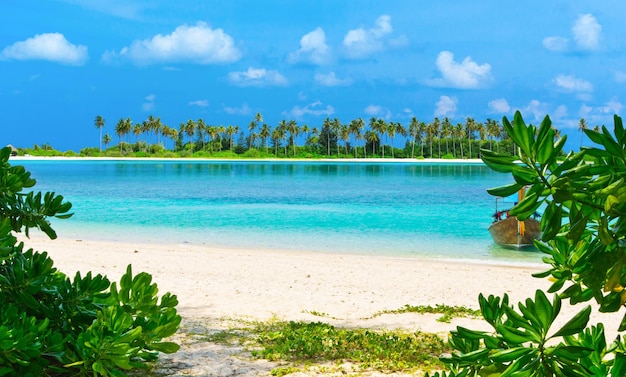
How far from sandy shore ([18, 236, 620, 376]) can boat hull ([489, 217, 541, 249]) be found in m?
3.26

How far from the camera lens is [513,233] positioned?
17.7 m

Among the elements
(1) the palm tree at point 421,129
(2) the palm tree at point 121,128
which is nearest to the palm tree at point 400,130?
(1) the palm tree at point 421,129

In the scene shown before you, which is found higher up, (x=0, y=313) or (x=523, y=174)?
(x=523, y=174)

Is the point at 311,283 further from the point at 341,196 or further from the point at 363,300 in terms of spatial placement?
the point at 341,196

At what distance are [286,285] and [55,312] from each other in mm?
7303

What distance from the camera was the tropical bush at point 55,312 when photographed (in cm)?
295

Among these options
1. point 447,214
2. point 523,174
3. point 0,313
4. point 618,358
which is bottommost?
point 447,214

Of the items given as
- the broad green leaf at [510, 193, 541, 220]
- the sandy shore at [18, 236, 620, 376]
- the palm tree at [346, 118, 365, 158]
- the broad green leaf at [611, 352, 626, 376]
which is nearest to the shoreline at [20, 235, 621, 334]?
the sandy shore at [18, 236, 620, 376]

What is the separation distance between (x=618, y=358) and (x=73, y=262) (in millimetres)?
13222

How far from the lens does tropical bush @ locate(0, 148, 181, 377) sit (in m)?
2.95

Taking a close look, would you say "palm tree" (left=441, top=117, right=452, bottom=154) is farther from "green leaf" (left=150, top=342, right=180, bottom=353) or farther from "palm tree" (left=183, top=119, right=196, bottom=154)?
"green leaf" (left=150, top=342, right=180, bottom=353)

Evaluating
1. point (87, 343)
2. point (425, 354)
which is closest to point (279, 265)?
point (425, 354)

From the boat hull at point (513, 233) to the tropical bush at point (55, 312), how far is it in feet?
51.4

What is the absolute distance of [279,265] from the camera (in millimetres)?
13352
